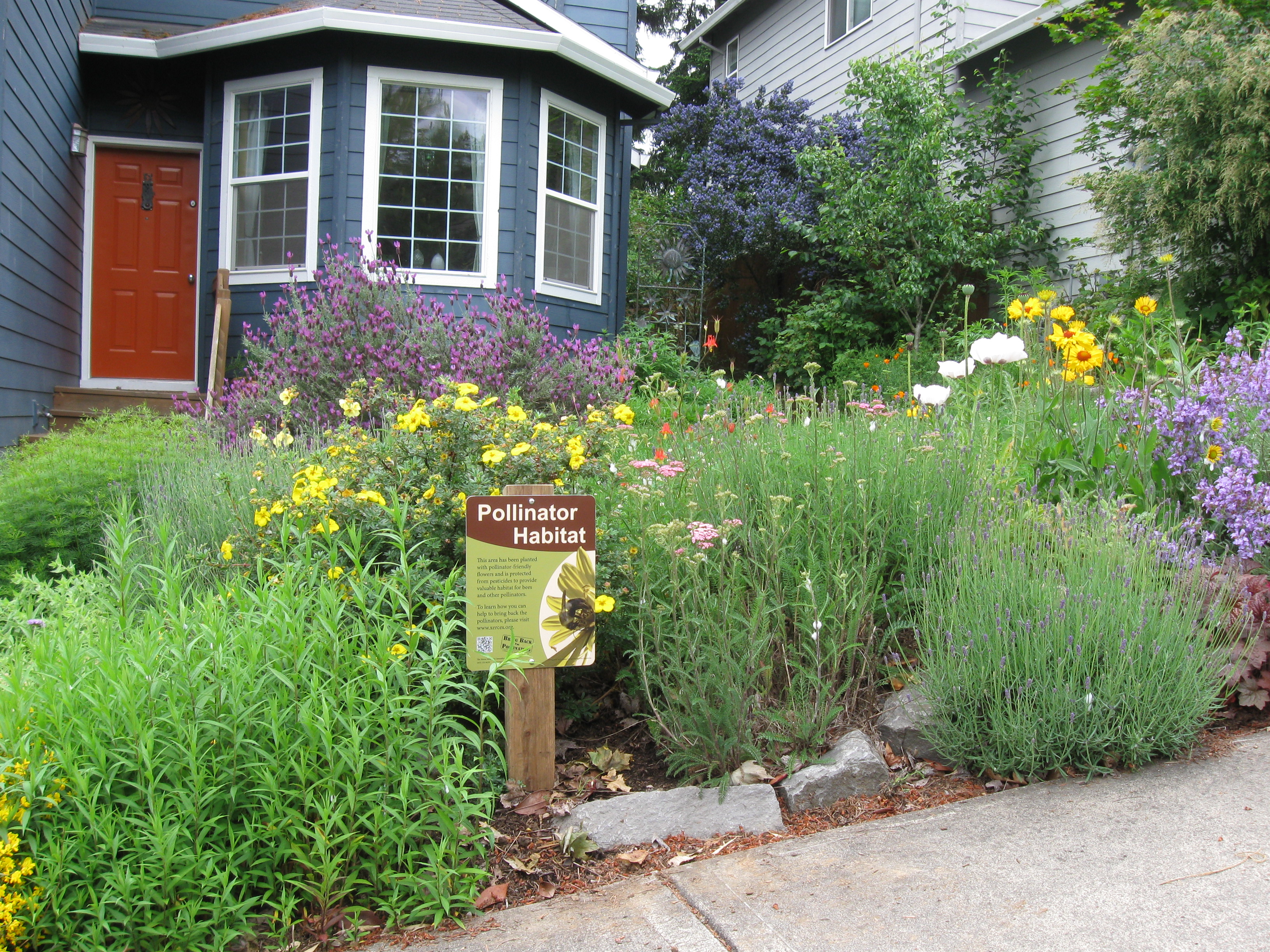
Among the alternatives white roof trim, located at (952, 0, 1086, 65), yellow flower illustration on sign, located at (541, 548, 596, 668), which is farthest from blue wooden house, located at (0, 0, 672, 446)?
yellow flower illustration on sign, located at (541, 548, 596, 668)

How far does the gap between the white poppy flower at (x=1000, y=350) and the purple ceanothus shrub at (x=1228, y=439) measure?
19.1 inches

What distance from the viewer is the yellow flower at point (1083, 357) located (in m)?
3.92

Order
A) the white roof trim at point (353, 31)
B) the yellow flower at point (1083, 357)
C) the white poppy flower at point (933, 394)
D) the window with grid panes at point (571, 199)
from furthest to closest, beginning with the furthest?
the window with grid panes at point (571, 199) < the white roof trim at point (353, 31) < the white poppy flower at point (933, 394) < the yellow flower at point (1083, 357)

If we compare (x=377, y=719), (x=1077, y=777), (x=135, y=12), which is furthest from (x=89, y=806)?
(x=135, y=12)

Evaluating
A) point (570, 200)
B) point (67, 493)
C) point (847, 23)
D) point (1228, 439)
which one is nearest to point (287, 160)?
point (570, 200)

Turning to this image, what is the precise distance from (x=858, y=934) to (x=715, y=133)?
12.8 metres

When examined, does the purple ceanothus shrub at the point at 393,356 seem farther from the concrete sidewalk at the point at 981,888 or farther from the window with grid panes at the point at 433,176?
the concrete sidewalk at the point at 981,888

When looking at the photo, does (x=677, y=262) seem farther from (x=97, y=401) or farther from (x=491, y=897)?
(x=491, y=897)

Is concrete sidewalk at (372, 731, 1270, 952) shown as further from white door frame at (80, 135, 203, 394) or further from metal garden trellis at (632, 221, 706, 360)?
metal garden trellis at (632, 221, 706, 360)

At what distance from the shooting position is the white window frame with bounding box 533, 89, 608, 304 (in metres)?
9.03

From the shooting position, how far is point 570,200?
9445 millimetres

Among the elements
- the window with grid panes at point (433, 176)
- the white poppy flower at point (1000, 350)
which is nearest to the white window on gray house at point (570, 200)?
the window with grid panes at point (433, 176)

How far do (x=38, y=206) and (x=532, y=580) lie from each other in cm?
697

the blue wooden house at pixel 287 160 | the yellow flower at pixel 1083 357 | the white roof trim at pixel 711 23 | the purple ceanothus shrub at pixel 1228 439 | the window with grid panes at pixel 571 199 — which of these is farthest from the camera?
the white roof trim at pixel 711 23
